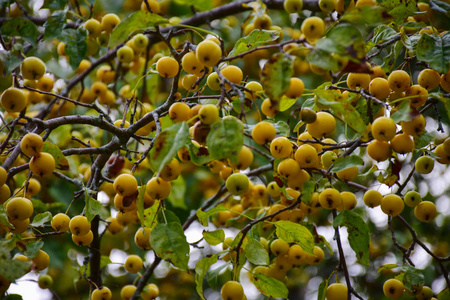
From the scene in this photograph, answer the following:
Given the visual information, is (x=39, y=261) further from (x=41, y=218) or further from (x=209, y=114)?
(x=209, y=114)

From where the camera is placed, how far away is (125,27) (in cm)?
131

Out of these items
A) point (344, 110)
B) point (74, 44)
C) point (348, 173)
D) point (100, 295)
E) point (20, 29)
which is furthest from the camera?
point (74, 44)

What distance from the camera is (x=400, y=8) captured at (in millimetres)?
1636

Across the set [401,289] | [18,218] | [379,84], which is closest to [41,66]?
[18,218]

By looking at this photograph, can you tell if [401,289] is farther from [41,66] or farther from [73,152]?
[41,66]

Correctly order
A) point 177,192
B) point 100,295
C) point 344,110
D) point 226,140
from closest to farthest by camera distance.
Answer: point 226,140
point 344,110
point 100,295
point 177,192

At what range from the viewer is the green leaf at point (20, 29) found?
1.78 meters

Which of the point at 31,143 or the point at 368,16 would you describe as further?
the point at 31,143

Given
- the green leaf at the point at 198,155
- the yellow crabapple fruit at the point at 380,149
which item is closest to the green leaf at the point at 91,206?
the green leaf at the point at 198,155

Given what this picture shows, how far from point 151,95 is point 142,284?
156 cm

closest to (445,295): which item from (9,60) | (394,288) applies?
(394,288)

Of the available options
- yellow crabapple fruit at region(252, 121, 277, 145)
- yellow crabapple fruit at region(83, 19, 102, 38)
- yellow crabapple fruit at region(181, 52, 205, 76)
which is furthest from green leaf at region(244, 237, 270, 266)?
yellow crabapple fruit at region(83, 19, 102, 38)

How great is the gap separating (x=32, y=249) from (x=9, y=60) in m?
0.80

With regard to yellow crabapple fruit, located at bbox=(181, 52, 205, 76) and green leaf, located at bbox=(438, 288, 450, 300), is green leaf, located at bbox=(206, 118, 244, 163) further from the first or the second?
green leaf, located at bbox=(438, 288, 450, 300)
